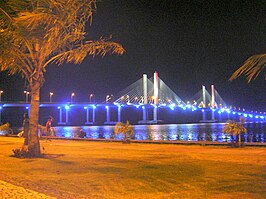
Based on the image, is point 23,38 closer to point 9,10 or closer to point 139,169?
point 9,10

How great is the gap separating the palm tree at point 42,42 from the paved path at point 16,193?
10.8 ft

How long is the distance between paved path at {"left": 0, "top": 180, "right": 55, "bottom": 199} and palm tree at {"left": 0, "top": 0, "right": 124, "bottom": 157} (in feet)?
10.8

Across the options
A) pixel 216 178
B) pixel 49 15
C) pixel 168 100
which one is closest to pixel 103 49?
pixel 49 15

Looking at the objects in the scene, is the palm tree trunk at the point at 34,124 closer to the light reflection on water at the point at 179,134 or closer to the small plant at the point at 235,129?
the small plant at the point at 235,129

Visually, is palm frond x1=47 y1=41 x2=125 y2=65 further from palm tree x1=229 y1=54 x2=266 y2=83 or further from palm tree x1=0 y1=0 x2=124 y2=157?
palm tree x1=229 y1=54 x2=266 y2=83

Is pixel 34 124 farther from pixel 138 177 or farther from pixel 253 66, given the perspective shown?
pixel 253 66

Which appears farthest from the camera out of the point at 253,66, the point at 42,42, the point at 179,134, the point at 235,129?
the point at 179,134

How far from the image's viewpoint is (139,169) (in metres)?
7.64

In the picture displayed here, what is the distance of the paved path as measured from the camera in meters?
4.92

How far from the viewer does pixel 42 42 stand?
9.52 metres

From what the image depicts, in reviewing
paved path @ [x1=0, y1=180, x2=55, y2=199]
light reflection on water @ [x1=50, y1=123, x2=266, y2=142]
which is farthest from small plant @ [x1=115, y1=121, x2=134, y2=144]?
paved path @ [x1=0, y1=180, x2=55, y2=199]

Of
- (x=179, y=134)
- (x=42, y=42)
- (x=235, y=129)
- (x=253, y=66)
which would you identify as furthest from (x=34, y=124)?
(x=179, y=134)

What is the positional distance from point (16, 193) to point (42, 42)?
5.22m

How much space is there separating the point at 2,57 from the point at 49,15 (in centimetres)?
153
